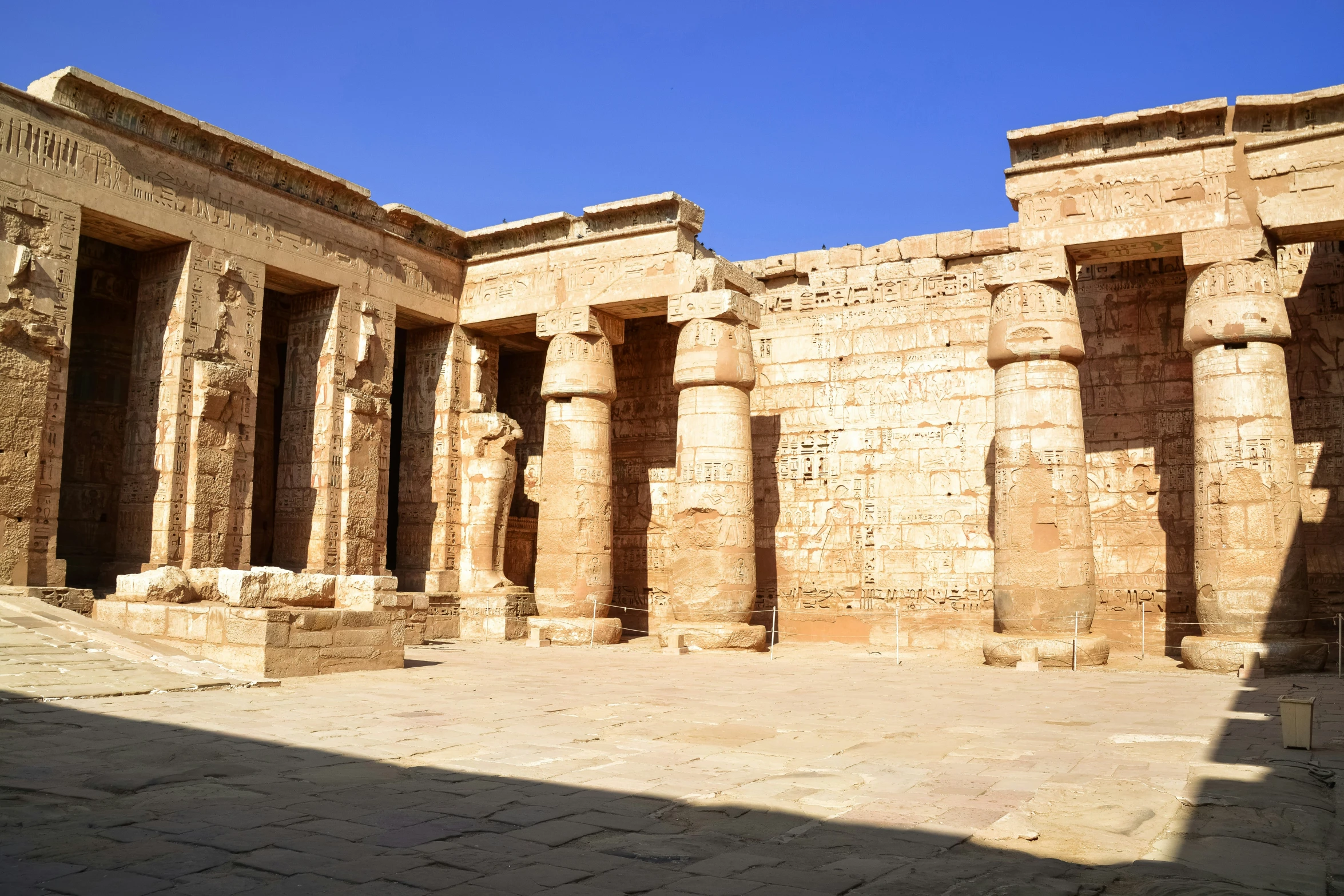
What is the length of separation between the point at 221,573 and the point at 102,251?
776cm

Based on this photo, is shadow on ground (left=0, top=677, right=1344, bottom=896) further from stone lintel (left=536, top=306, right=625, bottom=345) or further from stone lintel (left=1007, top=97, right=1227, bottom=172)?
stone lintel (left=536, top=306, right=625, bottom=345)

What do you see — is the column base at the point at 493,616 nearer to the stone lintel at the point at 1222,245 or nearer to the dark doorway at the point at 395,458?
the dark doorway at the point at 395,458

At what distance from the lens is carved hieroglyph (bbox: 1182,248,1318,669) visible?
12.1 m

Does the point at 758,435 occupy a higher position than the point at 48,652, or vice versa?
the point at 758,435

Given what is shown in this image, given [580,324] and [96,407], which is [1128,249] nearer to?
[580,324]

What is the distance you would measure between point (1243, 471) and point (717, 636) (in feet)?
22.9

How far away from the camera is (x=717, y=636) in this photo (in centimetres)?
1466

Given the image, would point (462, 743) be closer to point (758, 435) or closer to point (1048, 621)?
point (1048, 621)

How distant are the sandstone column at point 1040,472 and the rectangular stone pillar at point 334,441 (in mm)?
9279

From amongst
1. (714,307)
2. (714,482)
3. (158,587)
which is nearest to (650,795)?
(158,587)

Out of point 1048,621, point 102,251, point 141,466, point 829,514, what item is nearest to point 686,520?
point 829,514

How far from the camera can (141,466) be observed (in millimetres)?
14086

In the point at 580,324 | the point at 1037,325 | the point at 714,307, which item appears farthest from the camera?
the point at 580,324

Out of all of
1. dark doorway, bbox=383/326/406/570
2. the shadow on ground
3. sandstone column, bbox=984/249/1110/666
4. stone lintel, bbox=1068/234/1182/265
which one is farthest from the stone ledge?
stone lintel, bbox=1068/234/1182/265
